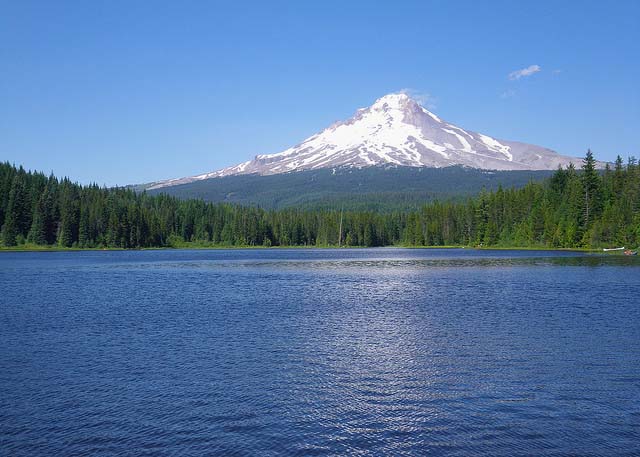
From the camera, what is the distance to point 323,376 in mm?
24281

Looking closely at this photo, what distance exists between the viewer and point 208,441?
17.2 m

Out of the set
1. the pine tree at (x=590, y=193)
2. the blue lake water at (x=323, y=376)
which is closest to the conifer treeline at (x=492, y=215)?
the pine tree at (x=590, y=193)

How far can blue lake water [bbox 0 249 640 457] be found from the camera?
17344 mm

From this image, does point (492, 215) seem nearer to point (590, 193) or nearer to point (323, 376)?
point (590, 193)

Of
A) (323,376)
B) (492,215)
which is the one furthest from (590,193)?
(323,376)

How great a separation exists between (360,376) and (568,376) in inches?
340

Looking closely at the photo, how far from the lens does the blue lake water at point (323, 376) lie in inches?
683

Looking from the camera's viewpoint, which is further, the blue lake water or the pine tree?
the pine tree

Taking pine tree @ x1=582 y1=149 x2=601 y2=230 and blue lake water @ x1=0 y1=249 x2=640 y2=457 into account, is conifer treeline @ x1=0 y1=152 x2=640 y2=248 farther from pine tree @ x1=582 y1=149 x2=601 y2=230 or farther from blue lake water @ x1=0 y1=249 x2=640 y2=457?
blue lake water @ x1=0 y1=249 x2=640 y2=457

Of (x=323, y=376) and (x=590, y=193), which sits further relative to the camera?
(x=590, y=193)

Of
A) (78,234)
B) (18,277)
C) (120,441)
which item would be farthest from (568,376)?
(78,234)

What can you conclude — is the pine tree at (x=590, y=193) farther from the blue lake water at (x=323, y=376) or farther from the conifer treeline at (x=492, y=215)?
the blue lake water at (x=323, y=376)

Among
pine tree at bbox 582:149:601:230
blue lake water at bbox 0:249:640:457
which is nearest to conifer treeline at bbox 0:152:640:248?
pine tree at bbox 582:149:601:230

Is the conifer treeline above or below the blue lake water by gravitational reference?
above
